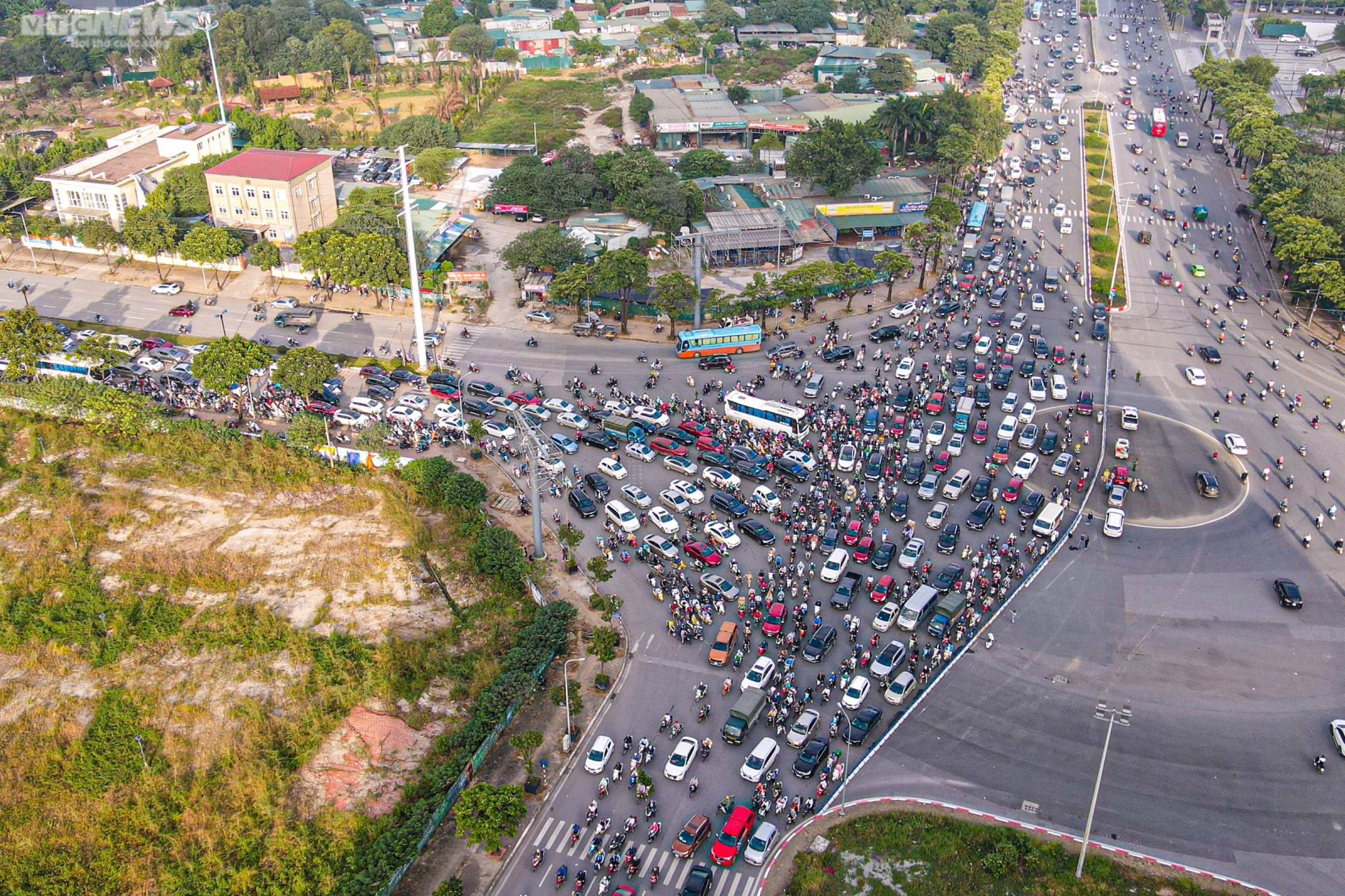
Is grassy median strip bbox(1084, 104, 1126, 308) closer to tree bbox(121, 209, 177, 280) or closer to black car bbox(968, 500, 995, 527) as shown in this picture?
black car bbox(968, 500, 995, 527)

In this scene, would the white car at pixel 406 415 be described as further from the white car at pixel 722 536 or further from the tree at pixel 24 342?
the tree at pixel 24 342

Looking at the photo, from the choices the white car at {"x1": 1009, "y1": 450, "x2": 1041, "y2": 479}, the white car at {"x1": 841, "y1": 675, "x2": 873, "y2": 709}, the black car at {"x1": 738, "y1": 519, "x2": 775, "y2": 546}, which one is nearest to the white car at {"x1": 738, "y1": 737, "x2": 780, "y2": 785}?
the white car at {"x1": 841, "y1": 675, "x2": 873, "y2": 709}

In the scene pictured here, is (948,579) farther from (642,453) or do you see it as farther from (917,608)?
(642,453)

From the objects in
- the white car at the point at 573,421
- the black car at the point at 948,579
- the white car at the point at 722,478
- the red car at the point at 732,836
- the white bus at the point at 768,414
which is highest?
the white bus at the point at 768,414

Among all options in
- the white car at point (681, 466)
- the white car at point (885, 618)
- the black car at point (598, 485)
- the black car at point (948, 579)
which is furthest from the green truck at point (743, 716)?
the white car at point (681, 466)

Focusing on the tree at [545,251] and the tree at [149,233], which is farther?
the tree at [149,233]

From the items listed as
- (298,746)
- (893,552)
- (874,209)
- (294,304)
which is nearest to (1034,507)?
(893,552)
